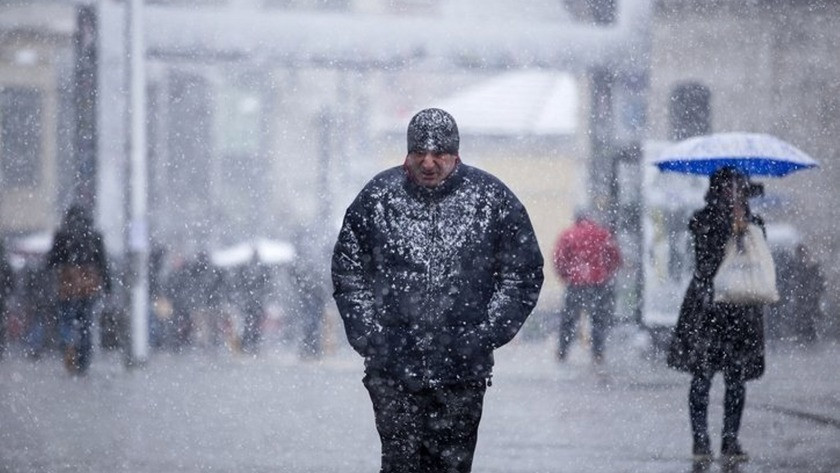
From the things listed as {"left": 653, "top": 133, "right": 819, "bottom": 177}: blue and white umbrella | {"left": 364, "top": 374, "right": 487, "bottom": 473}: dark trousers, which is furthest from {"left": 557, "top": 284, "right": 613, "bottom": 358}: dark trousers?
{"left": 364, "top": 374, "right": 487, "bottom": 473}: dark trousers

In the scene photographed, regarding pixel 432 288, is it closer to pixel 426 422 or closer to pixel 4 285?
pixel 426 422

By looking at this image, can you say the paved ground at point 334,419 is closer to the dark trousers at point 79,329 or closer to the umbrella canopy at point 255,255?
the dark trousers at point 79,329

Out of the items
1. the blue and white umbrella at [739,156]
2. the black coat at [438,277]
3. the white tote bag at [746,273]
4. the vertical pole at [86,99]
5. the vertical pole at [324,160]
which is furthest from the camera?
the vertical pole at [324,160]

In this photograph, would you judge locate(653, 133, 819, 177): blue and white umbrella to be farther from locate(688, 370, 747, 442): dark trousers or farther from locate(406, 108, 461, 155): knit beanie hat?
locate(406, 108, 461, 155): knit beanie hat

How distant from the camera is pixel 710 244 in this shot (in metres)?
7.70

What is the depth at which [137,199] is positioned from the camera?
15.6 m

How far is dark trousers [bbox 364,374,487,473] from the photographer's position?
4852 millimetres

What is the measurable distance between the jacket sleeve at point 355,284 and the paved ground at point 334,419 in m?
2.54

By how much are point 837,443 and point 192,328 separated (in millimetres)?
12740

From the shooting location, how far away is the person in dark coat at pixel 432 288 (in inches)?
188

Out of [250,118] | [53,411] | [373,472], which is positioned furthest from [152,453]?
[250,118]

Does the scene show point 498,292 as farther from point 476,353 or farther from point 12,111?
point 12,111

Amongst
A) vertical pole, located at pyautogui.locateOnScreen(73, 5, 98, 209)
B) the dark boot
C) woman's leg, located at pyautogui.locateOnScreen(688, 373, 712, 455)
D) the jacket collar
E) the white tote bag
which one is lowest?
the dark boot

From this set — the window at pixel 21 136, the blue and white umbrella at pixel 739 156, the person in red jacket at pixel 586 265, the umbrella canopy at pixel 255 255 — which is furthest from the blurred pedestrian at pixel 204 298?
the window at pixel 21 136
